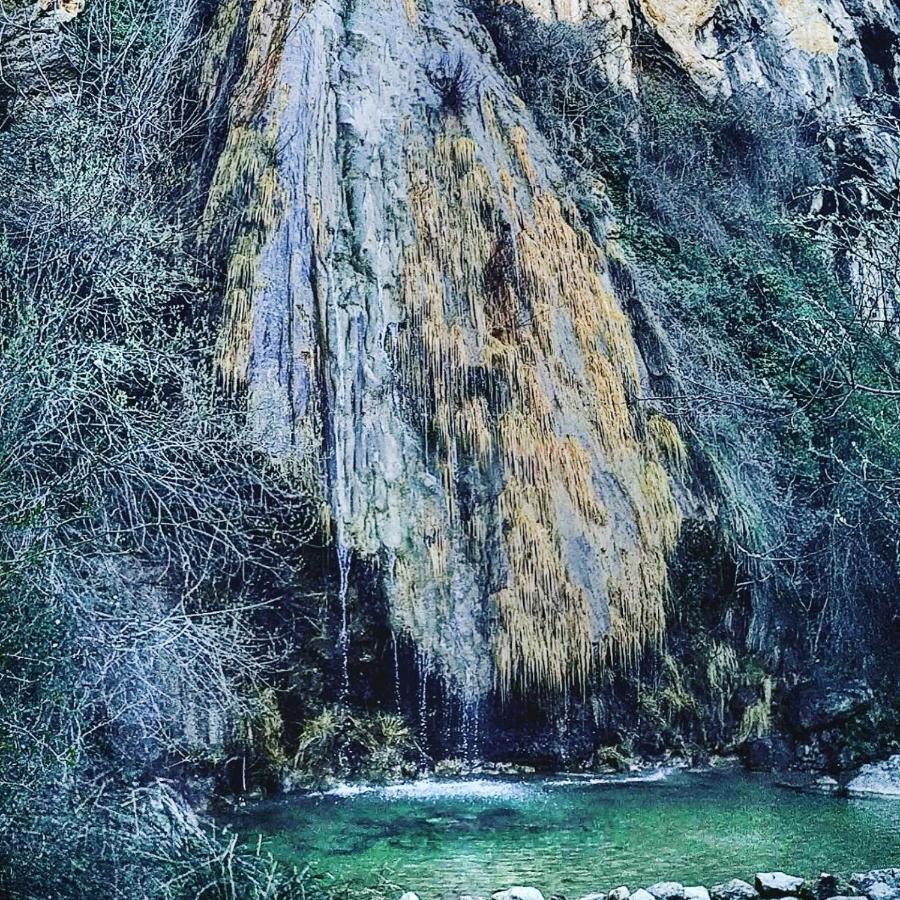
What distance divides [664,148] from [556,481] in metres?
7.18

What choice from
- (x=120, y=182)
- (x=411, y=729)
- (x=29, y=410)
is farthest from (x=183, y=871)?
(x=120, y=182)

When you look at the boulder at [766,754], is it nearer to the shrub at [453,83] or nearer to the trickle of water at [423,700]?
the trickle of water at [423,700]

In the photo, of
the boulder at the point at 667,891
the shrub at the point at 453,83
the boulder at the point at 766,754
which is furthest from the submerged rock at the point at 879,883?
the shrub at the point at 453,83

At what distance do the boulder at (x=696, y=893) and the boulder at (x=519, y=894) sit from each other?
84cm

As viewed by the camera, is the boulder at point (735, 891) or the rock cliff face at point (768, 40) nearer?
the boulder at point (735, 891)

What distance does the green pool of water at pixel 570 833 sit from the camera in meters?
7.07

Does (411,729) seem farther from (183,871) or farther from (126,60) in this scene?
(126,60)

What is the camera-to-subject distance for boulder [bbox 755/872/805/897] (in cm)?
650

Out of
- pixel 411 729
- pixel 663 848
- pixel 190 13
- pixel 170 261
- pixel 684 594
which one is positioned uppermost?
pixel 190 13

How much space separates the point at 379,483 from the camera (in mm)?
11328

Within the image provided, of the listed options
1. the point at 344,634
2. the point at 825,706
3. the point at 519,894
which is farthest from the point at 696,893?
the point at 825,706

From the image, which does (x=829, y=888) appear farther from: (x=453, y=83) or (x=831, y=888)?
(x=453, y=83)

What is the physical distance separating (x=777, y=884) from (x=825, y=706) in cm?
565

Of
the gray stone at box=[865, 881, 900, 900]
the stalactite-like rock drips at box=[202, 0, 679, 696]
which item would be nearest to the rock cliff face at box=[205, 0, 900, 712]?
the stalactite-like rock drips at box=[202, 0, 679, 696]
